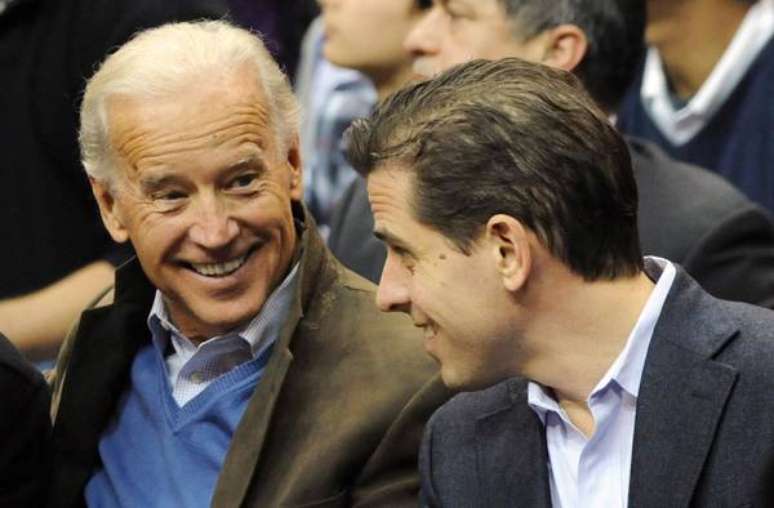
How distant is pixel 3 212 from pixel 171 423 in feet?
2.93

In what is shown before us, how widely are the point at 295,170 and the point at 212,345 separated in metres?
0.35

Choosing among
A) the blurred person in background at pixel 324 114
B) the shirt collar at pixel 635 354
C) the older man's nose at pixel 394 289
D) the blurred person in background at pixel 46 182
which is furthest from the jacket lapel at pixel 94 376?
the blurred person in background at pixel 324 114

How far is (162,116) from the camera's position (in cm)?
358

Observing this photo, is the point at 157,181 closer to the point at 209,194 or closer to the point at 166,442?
the point at 209,194

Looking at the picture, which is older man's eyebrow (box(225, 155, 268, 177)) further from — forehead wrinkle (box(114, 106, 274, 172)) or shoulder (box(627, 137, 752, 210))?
shoulder (box(627, 137, 752, 210))

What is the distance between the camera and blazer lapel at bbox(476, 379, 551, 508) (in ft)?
10.7

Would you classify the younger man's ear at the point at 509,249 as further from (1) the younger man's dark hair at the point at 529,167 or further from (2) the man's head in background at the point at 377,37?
(2) the man's head in background at the point at 377,37

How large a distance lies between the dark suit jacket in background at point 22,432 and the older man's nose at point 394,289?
690 mm

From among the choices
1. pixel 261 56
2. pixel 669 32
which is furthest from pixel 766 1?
pixel 261 56

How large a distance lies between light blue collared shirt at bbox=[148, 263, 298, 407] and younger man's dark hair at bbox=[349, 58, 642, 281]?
490mm

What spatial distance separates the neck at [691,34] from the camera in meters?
5.32

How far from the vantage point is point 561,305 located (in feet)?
10.5

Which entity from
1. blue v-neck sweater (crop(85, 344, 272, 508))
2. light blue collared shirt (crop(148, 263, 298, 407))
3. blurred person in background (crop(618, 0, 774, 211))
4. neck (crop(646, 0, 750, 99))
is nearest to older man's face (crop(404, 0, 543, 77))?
blurred person in background (crop(618, 0, 774, 211))

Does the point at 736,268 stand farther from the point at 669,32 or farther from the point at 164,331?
the point at 669,32
